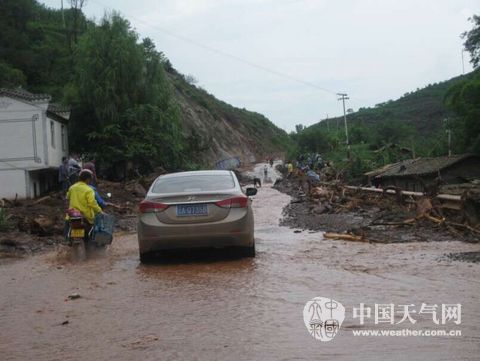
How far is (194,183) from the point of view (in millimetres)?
9523

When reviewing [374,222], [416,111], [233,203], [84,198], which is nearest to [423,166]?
[374,222]

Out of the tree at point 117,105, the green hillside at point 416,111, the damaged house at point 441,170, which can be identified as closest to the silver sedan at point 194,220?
the tree at point 117,105

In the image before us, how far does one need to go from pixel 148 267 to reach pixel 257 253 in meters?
2.07

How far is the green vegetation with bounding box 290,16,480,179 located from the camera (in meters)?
39.2

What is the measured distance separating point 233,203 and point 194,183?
92 centimetres

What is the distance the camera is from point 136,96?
126ft

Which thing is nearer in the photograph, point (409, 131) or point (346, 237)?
point (346, 237)

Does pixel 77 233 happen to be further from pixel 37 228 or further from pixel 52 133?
pixel 52 133

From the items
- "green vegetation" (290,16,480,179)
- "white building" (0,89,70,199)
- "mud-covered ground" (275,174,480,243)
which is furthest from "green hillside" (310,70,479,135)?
"mud-covered ground" (275,174,480,243)

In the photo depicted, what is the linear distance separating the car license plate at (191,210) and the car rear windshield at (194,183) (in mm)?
389

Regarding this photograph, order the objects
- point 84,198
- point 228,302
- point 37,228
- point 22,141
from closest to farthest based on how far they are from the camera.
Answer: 1. point 228,302
2. point 84,198
3. point 37,228
4. point 22,141

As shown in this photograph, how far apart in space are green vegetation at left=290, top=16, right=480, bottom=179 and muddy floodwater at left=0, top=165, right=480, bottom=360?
31200 millimetres

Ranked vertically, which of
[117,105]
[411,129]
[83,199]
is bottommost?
[83,199]

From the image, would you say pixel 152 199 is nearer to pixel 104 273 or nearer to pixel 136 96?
pixel 104 273
